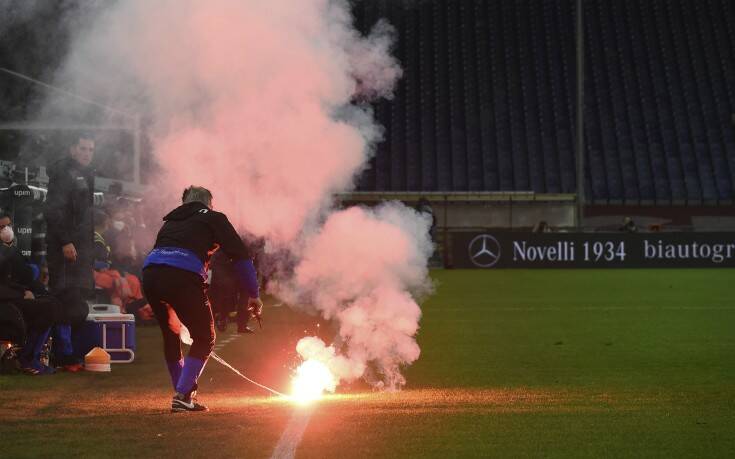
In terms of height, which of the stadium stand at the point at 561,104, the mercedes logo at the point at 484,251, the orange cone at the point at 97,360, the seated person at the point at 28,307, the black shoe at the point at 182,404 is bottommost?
the black shoe at the point at 182,404

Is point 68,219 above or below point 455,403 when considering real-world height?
above

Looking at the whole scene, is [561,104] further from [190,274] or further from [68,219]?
[190,274]

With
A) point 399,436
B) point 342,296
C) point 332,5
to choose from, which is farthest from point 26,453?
point 342,296

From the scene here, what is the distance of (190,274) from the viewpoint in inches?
373

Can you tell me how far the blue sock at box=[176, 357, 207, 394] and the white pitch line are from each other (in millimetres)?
885

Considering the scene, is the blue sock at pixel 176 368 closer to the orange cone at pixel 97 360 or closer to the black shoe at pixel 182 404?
the black shoe at pixel 182 404

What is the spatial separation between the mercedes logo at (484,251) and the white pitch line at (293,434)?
32107mm

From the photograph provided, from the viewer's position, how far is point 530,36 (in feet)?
178

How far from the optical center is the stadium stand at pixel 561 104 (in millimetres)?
52094

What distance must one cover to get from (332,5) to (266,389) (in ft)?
20.2

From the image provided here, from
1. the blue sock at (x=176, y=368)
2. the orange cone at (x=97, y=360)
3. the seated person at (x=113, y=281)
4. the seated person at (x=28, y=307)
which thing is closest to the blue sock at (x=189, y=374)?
the blue sock at (x=176, y=368)

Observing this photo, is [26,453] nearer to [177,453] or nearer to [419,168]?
[177,453]

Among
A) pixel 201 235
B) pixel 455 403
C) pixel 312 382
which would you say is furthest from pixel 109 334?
pixel 455 403

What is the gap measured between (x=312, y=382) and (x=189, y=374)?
1858mm
